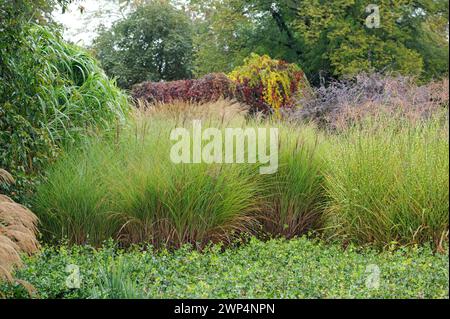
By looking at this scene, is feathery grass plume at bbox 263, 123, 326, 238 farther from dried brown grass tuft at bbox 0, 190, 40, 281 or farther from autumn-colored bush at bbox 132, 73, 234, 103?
autumn-colored bush at bbox 132, 73, 234, 103

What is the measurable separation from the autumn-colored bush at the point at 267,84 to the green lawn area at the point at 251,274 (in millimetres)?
6909

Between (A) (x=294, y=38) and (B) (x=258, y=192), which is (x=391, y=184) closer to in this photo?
(B) (x=258, y=192)

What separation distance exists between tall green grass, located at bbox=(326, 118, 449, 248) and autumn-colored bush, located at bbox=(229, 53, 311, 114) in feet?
20.7

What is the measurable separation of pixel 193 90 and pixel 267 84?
1.52 m

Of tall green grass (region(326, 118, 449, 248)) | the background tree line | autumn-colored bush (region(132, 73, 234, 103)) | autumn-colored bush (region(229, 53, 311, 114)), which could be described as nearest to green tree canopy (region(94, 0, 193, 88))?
the background tree line

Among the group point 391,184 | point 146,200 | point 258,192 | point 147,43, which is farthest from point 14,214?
point 147,43

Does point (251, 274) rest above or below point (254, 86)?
below

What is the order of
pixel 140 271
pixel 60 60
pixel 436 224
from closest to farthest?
pixel 140 271, pixel 436 224, pixel 60 60

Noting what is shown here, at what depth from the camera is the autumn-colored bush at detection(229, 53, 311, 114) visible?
12.2m

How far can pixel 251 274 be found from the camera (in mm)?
4504
